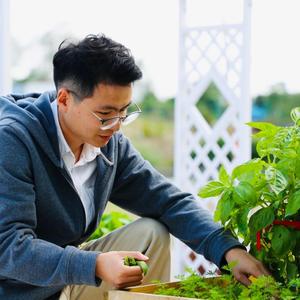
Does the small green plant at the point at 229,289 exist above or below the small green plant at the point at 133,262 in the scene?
below

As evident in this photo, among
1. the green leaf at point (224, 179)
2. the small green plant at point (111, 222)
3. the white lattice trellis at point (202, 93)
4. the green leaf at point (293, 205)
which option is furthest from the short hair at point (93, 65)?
the white lattice trellis at point (202, 93)

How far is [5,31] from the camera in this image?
3.74 meters

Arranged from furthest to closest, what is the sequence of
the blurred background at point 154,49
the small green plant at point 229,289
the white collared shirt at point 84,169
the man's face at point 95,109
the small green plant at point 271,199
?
the blurred background at point 154,49 → the white collared shirt at point 84,169 → the man's face at point 95,109 → the small green plant at point 271,199 → the small green plant at point 229,289

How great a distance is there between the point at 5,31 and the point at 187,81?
44.6 inches

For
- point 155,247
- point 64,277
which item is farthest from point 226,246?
point 64,277

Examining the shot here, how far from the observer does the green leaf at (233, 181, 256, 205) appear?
1829 mm

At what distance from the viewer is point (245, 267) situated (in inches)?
74.9

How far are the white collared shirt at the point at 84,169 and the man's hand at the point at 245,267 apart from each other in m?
0.48

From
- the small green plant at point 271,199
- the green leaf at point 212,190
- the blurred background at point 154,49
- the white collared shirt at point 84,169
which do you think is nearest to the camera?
the small green plant at point 271,199

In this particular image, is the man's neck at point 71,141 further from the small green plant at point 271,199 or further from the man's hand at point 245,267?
the man's hand at point 245,267

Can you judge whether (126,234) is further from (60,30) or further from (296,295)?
(60,30)

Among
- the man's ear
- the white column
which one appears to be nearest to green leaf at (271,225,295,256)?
the man's ear

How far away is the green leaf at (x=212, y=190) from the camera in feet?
6.29

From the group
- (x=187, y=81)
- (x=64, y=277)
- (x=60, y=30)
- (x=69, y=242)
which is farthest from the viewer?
(x=60, y=30)
